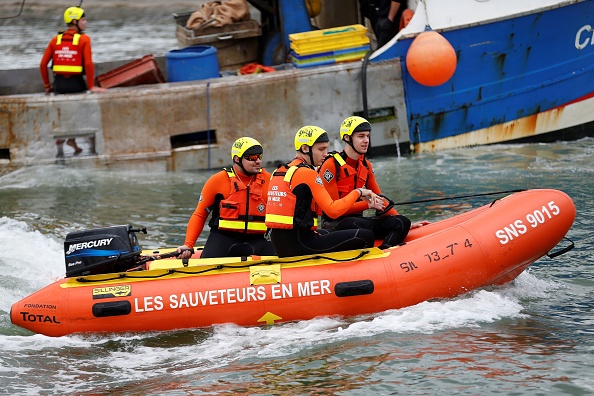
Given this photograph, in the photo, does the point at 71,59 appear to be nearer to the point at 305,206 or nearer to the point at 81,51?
the point at 81,51

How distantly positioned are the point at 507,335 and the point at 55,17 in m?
14.5

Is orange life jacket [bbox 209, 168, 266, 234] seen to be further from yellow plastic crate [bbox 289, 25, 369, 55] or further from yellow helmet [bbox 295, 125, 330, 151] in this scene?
yellow plastic crate [bbox 289, 25, 369, 55]

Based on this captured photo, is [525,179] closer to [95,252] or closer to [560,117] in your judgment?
[560,117]

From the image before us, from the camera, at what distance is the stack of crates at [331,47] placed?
40.2ft

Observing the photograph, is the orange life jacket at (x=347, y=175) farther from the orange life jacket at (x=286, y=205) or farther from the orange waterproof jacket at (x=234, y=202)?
the orange waterproof jacket at (x=234, y=202)

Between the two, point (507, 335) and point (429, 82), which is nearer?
point (507, 335)

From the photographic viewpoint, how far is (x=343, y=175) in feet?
26.0

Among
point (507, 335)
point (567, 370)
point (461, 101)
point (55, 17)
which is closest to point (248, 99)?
point (461, 101)

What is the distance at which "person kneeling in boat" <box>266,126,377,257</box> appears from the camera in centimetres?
750

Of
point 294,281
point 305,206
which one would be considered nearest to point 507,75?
point 305,206

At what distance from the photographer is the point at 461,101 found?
40.1 feet

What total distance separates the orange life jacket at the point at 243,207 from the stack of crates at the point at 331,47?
4.46 metres

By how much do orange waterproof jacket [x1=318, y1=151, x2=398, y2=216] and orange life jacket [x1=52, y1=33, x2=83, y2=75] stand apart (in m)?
5.14

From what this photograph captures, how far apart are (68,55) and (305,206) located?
18.2ft
